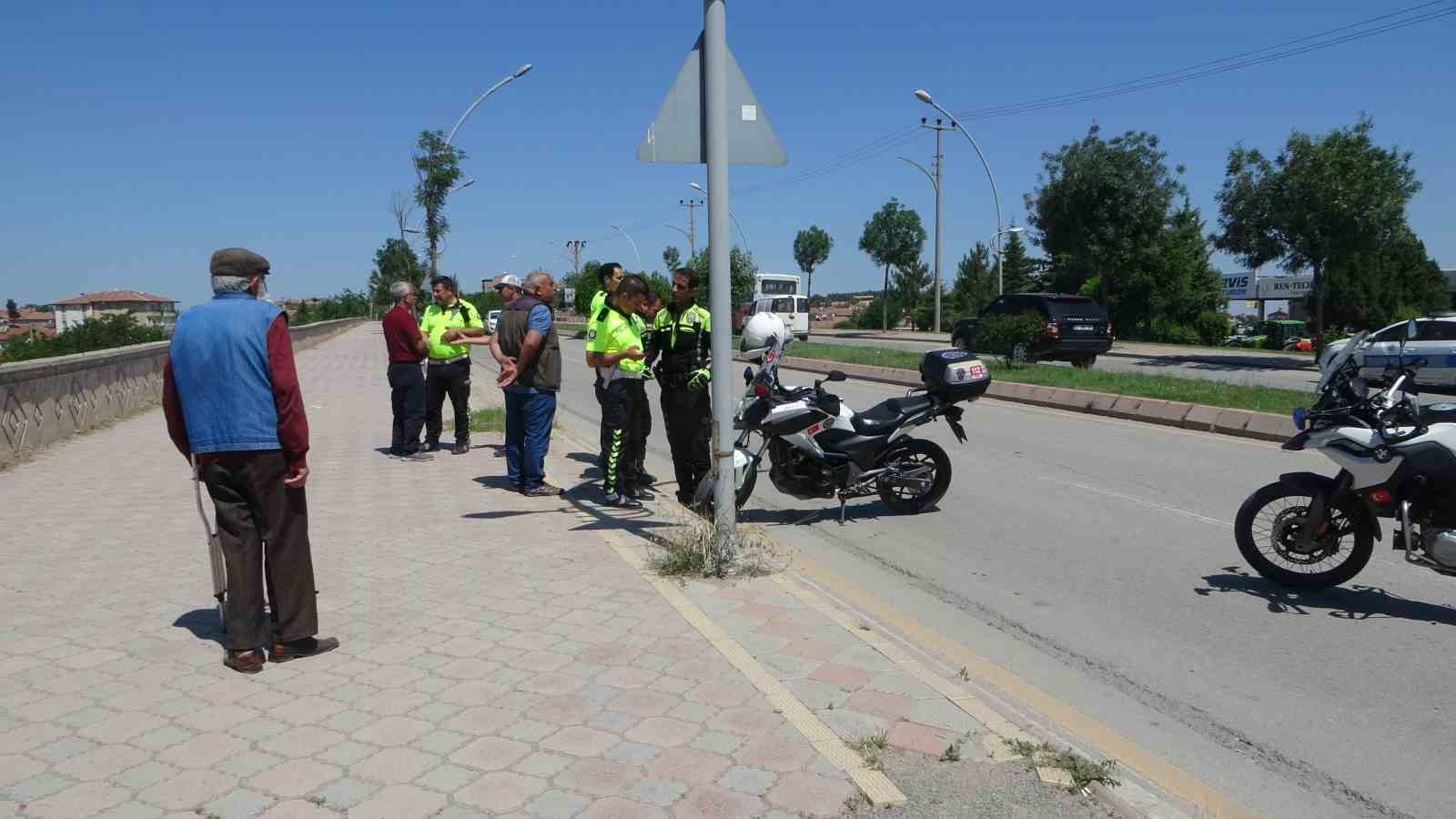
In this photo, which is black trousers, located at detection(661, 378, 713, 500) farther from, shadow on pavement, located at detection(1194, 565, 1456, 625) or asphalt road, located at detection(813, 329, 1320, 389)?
asphalt road, located at detection(813, 329, 1320, 389)

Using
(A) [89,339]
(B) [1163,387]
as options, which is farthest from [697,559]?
(A) [89,339]

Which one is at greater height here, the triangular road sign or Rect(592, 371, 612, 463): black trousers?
the triangular road sign

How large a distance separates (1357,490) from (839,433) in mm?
3182

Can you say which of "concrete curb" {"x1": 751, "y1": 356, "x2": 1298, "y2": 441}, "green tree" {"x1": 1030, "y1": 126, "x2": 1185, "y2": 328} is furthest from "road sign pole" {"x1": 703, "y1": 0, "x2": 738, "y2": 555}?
"green tree" {"x1": 1030, "y1": 126, "x2": 1185, "y2": 328}

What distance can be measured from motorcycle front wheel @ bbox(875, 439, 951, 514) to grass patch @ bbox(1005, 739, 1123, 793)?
405 centimetres

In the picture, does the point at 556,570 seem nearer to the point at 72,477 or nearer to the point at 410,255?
the point at 72,477

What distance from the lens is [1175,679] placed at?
4.31 m

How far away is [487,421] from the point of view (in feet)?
41.0

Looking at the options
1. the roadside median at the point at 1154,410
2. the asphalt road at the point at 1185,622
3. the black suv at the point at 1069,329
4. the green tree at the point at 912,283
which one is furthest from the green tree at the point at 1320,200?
the green tree at the point at 912,283

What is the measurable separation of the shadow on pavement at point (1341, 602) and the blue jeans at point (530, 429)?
15.8 feet

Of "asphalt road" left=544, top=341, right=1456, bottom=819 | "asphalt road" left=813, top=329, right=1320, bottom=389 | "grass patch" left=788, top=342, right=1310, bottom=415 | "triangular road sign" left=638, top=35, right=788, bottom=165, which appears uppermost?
"triangular road sign" left=638, top=35, right=788, bottom=165

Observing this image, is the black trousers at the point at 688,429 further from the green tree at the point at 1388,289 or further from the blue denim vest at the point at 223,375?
the green tree at the point at 1388,289

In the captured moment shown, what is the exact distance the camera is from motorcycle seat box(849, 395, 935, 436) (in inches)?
286

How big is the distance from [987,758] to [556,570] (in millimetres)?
2948
